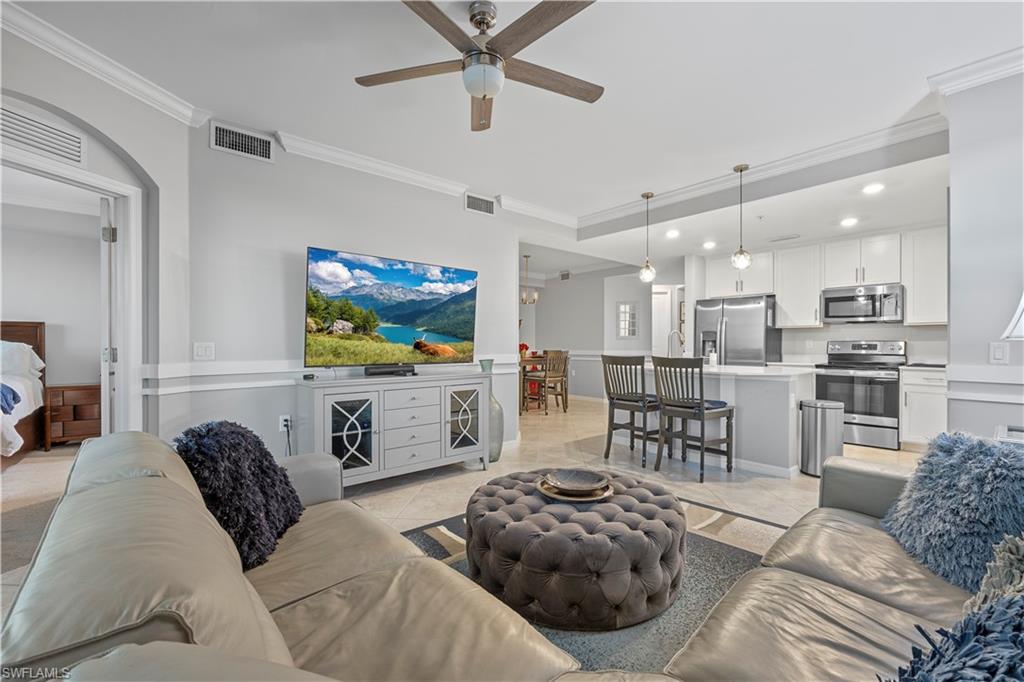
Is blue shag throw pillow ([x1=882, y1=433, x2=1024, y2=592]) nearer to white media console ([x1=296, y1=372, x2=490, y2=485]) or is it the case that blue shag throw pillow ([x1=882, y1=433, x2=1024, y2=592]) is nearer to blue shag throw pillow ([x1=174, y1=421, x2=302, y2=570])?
blue shag throw pillow ([x1=174, y1=421, x2=302, y2=570])

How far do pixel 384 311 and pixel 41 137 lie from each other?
2.13 m

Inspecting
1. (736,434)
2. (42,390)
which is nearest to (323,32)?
(736,434)

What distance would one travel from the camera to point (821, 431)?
149 inches

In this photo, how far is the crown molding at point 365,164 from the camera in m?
3.44

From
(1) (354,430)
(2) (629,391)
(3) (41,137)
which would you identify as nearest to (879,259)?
(2) (629,391)

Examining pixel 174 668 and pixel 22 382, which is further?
pixel 22 382

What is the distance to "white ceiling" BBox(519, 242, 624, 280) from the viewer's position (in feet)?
24.1

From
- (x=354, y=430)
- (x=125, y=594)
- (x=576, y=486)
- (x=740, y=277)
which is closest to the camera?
(x=125, y=594)

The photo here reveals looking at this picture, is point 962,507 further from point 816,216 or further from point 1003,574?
point 816,216

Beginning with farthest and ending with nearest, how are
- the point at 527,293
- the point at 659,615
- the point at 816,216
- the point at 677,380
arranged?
the point at 527,293 < the point at 816,216 < the point at 677,380 < the point at 659,615

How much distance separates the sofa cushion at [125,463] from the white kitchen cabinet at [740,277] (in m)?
6.37

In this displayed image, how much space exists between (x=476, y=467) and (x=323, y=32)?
335 cm

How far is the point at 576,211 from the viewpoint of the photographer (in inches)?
209

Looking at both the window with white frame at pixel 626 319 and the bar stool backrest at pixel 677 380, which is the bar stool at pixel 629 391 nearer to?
the bar stool backrest at pixel 677 380
